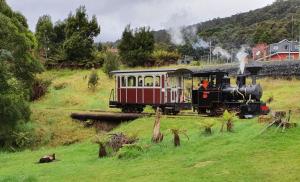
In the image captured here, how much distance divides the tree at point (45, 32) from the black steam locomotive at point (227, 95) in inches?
1386

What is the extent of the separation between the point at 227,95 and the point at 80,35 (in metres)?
31.9

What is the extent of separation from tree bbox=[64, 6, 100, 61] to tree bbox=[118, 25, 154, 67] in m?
3.84

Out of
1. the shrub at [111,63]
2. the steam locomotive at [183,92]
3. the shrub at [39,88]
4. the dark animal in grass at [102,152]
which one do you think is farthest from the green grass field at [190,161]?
the shrub at [111,63]

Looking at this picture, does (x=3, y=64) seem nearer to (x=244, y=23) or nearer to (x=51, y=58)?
(x=51, y=58)

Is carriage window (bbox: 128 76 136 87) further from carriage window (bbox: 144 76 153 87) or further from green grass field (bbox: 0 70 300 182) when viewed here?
green grass field (bbox: 0 70 300 182)

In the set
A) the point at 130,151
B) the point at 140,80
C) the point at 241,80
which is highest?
the point at 140,80

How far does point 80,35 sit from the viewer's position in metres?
56.6

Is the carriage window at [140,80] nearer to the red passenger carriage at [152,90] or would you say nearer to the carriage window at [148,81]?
the red passenger carriage at [152,90]

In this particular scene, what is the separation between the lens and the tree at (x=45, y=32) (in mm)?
61281

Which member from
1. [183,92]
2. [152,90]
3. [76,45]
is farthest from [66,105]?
[76,45]

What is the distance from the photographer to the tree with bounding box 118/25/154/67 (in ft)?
183

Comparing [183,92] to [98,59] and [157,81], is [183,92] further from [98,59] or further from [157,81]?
[98,59]

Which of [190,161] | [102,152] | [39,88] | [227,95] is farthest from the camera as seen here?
[39,88]

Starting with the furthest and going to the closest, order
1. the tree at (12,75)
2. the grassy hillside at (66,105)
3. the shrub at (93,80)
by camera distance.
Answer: the shrub at (93,80) < the grassy hillside at (66,105) < the tree at (12,75)
